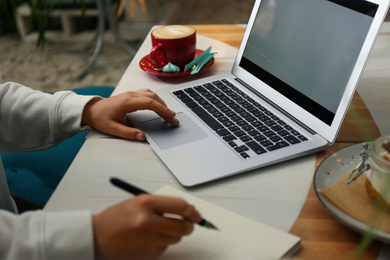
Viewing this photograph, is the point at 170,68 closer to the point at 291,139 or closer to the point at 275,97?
the point at 275,97

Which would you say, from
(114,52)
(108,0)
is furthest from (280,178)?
(114,52)

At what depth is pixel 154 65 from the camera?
100 centimetres

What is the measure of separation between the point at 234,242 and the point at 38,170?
637 millimetres

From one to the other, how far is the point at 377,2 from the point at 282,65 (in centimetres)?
21

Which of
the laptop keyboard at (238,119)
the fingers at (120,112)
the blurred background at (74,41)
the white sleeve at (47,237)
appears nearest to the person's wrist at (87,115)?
the fingers at (120,112)

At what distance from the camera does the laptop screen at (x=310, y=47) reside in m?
0.69

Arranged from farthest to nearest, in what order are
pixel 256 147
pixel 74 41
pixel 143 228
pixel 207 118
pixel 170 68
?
pixel 74 41
pixel 170 68
pixel 207 118
pixel 256 147
pixel 143 228

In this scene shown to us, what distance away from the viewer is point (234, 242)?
0.51 metres

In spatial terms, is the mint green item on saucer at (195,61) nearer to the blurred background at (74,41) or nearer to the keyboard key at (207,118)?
the keyboard key at (207,118)

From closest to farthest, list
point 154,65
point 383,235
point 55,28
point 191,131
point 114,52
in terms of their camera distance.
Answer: point 383,235
point 191,131
point 154,65
point 114,52
point 55,28

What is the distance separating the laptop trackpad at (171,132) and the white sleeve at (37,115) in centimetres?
13

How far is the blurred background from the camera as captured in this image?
258cm

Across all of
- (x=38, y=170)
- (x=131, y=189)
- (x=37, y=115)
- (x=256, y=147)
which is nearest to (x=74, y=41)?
(x=38, y=170)

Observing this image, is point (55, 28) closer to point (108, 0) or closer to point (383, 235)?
point (108, 0)
